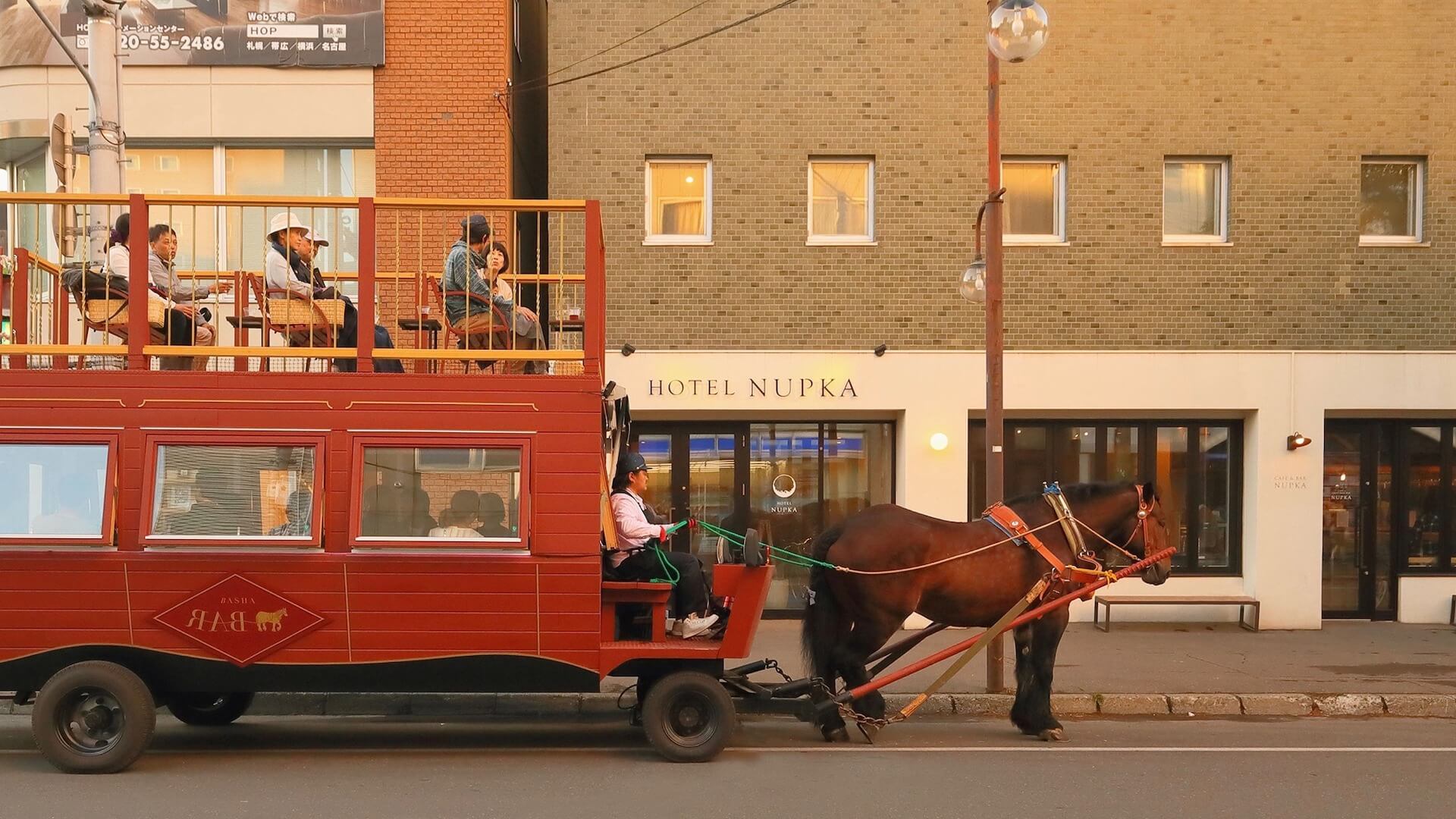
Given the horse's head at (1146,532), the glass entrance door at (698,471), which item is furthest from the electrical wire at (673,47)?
the horse's head at (1146,532)

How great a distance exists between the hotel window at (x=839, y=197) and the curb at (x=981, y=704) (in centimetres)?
613

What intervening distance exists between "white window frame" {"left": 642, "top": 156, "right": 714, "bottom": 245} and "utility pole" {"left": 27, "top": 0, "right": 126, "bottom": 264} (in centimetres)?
587

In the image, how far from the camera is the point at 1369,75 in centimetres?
1417

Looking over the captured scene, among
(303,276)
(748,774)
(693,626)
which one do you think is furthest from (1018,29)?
(748,774)

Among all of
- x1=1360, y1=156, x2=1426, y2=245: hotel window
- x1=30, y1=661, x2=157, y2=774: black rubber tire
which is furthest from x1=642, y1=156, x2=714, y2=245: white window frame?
x1=30, y1=661, x2=157, y2=774: black rubber tire

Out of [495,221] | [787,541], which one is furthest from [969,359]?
[495,221]

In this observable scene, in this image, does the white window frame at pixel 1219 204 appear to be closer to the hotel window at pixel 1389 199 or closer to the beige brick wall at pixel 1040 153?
the beige brick wall at pixel 1040 153

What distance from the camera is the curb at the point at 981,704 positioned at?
9.71m

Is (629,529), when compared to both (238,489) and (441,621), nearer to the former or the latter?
(441,621)

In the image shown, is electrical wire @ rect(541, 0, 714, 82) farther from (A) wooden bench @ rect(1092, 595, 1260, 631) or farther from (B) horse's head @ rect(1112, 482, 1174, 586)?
(A) wooden bench @ rect(1092, 595, 1260, 631)

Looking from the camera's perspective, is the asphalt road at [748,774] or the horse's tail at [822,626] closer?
the asphalt road at [748,774]

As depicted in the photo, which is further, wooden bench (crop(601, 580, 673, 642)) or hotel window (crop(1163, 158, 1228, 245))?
hotel window (crop(1163, 158, 1228, 245))

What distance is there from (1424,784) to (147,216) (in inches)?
341

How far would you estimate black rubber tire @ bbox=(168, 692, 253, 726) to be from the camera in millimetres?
8750
